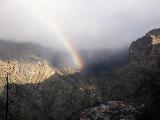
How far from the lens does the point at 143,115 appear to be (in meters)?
135

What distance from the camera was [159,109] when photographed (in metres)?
148

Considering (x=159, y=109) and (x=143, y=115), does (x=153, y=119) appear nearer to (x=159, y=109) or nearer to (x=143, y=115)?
(x=143, y=115)

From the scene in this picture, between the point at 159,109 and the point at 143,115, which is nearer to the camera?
the point at 143,115

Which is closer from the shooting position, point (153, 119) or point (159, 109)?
point (153, 119)

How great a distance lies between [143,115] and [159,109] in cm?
1581

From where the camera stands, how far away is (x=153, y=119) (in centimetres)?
12750

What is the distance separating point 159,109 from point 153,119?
71.7 feet

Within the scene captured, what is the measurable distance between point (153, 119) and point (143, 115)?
25.1 ft

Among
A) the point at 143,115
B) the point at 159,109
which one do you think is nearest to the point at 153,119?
the point at 143,115
